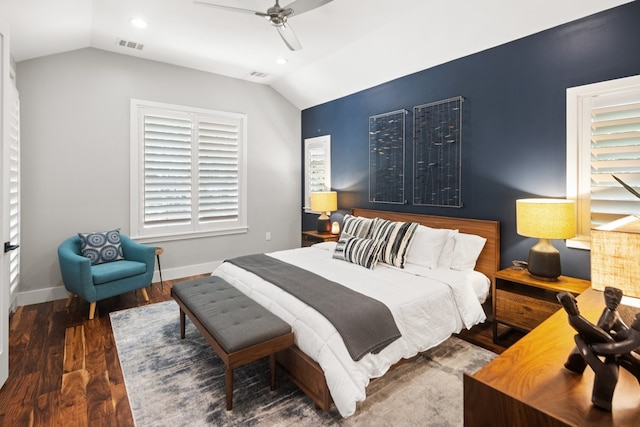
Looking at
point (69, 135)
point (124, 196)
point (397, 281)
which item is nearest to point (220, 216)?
point (124, 196)

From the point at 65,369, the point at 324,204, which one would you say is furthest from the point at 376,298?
the point at 324,204

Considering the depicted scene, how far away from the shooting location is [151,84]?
180 inches

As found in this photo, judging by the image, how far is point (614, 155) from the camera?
2.61 m

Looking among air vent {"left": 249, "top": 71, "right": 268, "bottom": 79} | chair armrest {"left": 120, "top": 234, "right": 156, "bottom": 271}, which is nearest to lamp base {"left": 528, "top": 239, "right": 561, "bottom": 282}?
chair armrest {"left": 120, "top": 234, "right": 156, "bottom": 271}

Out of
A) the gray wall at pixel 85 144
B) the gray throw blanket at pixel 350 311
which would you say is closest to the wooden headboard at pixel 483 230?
the gray throw blanket at pixel 350 311

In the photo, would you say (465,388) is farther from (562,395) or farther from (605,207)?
Answer: (605,207)

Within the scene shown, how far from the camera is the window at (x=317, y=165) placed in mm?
5500

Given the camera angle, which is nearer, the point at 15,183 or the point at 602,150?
the point at 602,150

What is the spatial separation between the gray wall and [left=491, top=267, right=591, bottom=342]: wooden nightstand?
3909mm

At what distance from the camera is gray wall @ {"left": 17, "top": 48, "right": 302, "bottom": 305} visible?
12.7 feet

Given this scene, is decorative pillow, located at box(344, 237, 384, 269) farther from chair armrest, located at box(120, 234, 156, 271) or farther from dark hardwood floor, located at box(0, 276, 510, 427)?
chair armrest, located at box(120, 234, 156, 271)

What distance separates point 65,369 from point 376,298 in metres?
2.44

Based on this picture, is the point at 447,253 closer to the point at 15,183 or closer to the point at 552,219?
the point at 552,219

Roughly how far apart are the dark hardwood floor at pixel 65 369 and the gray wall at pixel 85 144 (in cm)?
81
